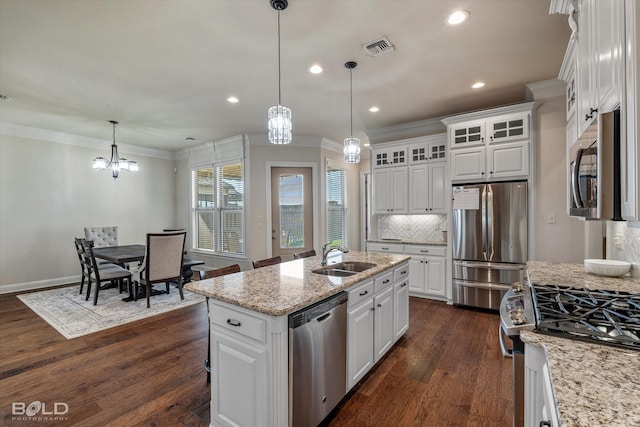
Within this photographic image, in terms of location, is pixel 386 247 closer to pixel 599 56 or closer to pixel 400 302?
pixel 400 302

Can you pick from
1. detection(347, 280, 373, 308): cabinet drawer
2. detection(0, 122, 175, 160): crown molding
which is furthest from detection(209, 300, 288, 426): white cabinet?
detection(0, 122, 175, 160): crown molding

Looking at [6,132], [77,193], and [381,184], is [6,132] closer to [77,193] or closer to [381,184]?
[77,193]

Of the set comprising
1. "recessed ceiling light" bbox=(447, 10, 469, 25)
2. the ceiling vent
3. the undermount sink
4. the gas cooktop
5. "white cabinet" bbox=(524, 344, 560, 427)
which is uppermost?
"recessed ceiling light" bbox=(447, 10, 469, 25)

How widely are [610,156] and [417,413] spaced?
74.2 inches

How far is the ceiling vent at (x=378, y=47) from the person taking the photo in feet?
8.47

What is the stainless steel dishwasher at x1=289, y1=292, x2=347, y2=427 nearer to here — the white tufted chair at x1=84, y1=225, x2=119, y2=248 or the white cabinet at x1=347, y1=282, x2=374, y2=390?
the white cabinet at x1=347, y1=282, x2=374, y2=390

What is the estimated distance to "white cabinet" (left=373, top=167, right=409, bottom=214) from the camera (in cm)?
483

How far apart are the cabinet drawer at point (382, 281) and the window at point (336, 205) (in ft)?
12.0

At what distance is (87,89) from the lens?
360 cm

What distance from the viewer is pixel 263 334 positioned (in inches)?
60.2

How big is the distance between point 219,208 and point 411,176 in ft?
13.7

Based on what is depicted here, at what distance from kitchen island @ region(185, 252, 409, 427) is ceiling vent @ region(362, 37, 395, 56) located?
202 centimetres

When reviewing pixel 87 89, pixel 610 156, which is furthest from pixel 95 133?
pixel 610 156

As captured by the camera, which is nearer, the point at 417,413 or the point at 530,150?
the point at 417,413
